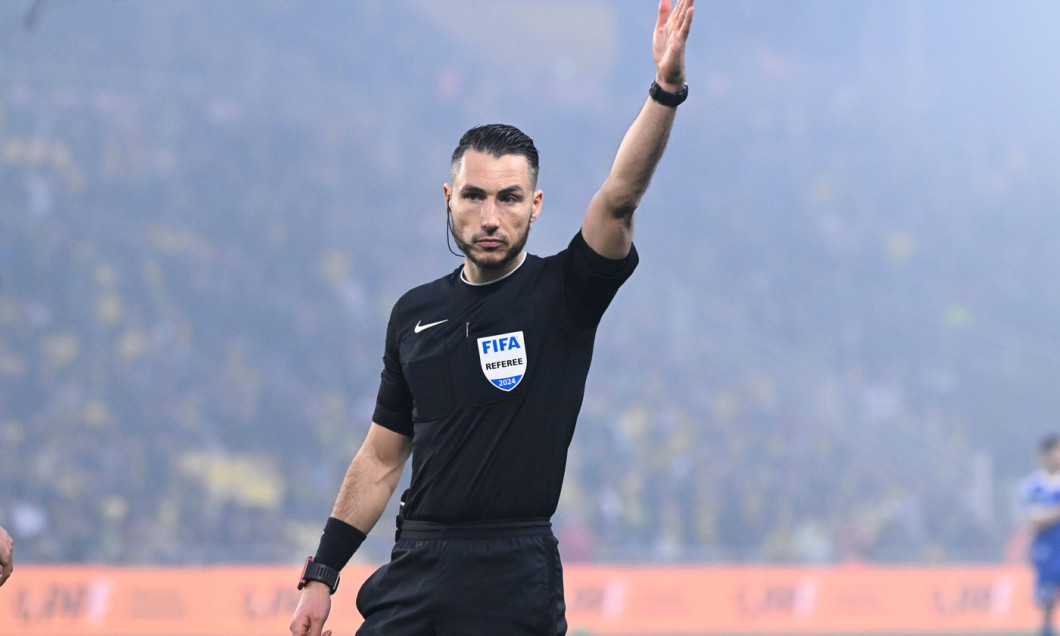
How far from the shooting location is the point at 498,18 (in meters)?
21.7

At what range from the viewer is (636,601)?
45.2 feet

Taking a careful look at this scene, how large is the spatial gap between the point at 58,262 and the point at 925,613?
1033 centimetres

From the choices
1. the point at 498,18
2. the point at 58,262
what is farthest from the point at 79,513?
the point at 498,18

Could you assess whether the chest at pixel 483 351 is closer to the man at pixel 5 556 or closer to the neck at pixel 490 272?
the neck at pixel 490 272

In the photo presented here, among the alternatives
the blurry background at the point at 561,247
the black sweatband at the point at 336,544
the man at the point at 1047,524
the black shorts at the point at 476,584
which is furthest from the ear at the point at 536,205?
the blurry background at the point at 561,247

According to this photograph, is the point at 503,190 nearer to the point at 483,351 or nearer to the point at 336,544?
the point at 483,351

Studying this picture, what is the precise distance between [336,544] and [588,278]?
38.4 inches

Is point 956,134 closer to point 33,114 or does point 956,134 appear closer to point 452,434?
point 33,114

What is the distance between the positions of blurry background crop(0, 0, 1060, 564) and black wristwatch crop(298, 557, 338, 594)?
10021 mm

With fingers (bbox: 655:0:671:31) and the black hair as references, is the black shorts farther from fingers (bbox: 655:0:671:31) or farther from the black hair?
fingers (bbox: 655:0:671:31)

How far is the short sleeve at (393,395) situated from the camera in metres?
3.46

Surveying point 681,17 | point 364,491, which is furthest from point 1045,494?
point 681,17

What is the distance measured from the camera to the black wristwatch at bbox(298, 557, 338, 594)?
347cm

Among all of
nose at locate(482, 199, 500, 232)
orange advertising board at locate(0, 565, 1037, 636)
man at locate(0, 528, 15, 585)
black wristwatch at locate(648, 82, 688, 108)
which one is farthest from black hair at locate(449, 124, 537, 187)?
orange advertising board at locate(0, 565, 1037, 636)
